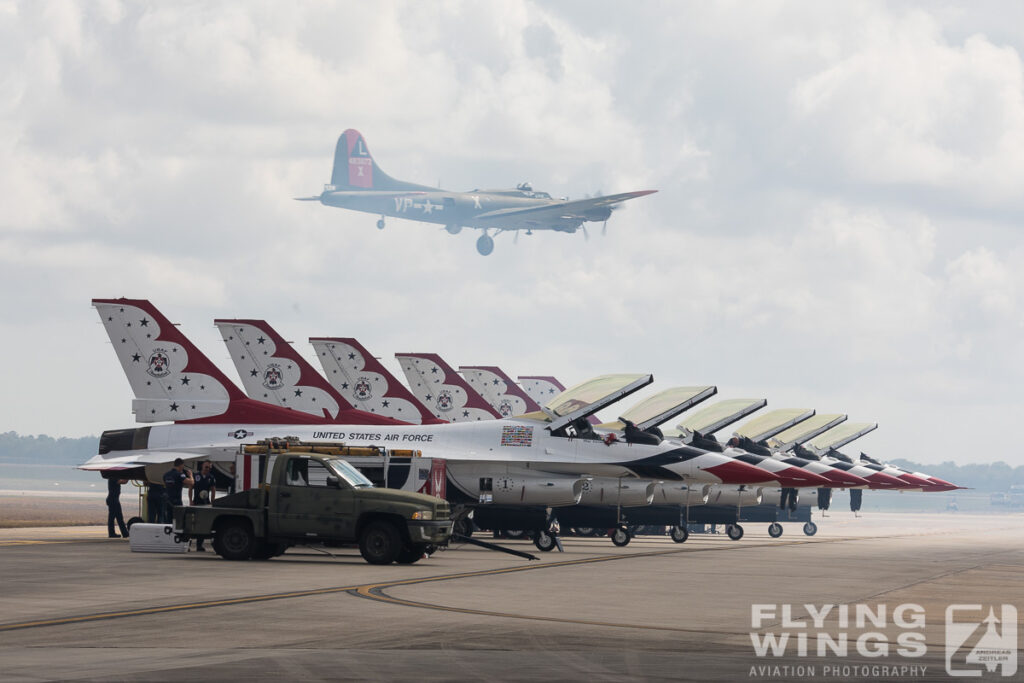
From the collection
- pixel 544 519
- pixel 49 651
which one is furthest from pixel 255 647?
A: pixel 544 519

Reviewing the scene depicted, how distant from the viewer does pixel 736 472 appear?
29734mm

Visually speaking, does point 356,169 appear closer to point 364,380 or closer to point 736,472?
point 364,380

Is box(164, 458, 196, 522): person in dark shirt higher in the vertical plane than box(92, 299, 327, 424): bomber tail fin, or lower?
lower

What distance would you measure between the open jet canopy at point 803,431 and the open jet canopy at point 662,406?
10.7 meters

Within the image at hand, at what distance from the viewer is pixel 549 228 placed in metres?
77.6

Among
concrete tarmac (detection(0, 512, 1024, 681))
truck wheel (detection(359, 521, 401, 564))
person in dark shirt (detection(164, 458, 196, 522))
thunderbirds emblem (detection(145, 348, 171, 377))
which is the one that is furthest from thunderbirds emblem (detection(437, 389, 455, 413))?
truck wheel (detection(359, 521, 401, 564))

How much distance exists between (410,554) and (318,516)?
1684 millimetres

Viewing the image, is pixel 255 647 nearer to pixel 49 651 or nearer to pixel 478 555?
pixel 49 651

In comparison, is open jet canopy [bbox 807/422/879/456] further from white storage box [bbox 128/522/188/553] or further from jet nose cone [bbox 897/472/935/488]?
white storage box [bbox 128/522/188/553]

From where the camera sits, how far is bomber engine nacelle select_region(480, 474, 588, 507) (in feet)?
93.3

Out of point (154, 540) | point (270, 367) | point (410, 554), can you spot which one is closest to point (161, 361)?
point (270, 367)

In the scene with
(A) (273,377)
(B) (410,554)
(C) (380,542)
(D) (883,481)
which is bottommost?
(B) (410,554)

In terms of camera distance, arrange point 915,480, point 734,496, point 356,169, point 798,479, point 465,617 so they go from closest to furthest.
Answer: point 465,617 → point 798,479 → point 734,496 → point 915,480 → point 356,169

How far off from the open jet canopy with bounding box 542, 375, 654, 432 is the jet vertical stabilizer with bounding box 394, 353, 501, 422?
15051 mm
